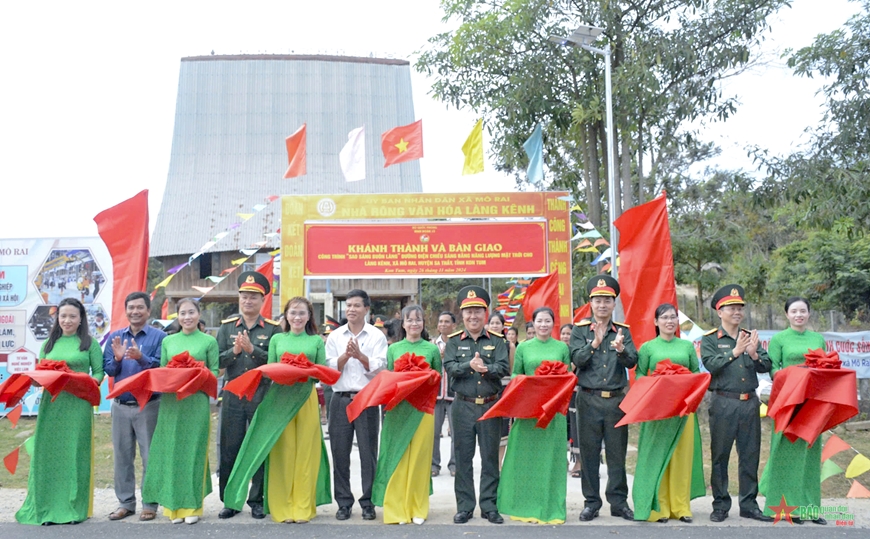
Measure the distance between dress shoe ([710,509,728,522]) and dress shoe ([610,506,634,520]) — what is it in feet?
1.84

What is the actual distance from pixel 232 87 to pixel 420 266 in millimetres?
17201

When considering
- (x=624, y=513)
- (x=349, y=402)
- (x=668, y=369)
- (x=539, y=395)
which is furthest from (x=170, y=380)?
(x=668, y=369)

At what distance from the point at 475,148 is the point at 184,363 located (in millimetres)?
8073

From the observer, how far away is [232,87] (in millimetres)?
26500

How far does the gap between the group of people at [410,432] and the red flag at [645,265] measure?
2001 mm

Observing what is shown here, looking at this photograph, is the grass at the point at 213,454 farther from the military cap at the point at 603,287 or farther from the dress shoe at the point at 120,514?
the military cap at the point at 603,287

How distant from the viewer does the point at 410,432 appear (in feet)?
18.9

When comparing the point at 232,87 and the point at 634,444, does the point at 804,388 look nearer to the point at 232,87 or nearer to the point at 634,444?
the point at 634,444

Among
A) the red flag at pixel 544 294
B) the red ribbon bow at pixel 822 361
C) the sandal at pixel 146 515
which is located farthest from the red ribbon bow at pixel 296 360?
the red flag at pixel 544 294

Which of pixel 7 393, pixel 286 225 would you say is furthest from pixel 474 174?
pixel 7 393

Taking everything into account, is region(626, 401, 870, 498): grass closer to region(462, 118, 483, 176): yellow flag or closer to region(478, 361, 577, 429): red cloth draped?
region(478, 361, 577, 429): red cloth draped

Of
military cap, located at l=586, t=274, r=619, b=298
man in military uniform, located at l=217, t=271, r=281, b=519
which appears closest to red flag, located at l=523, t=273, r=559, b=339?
military cap, located at l=586, t=274, r=619, b=298

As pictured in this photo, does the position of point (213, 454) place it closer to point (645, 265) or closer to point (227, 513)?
point (227, 513)

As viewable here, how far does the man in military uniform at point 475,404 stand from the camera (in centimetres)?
571
